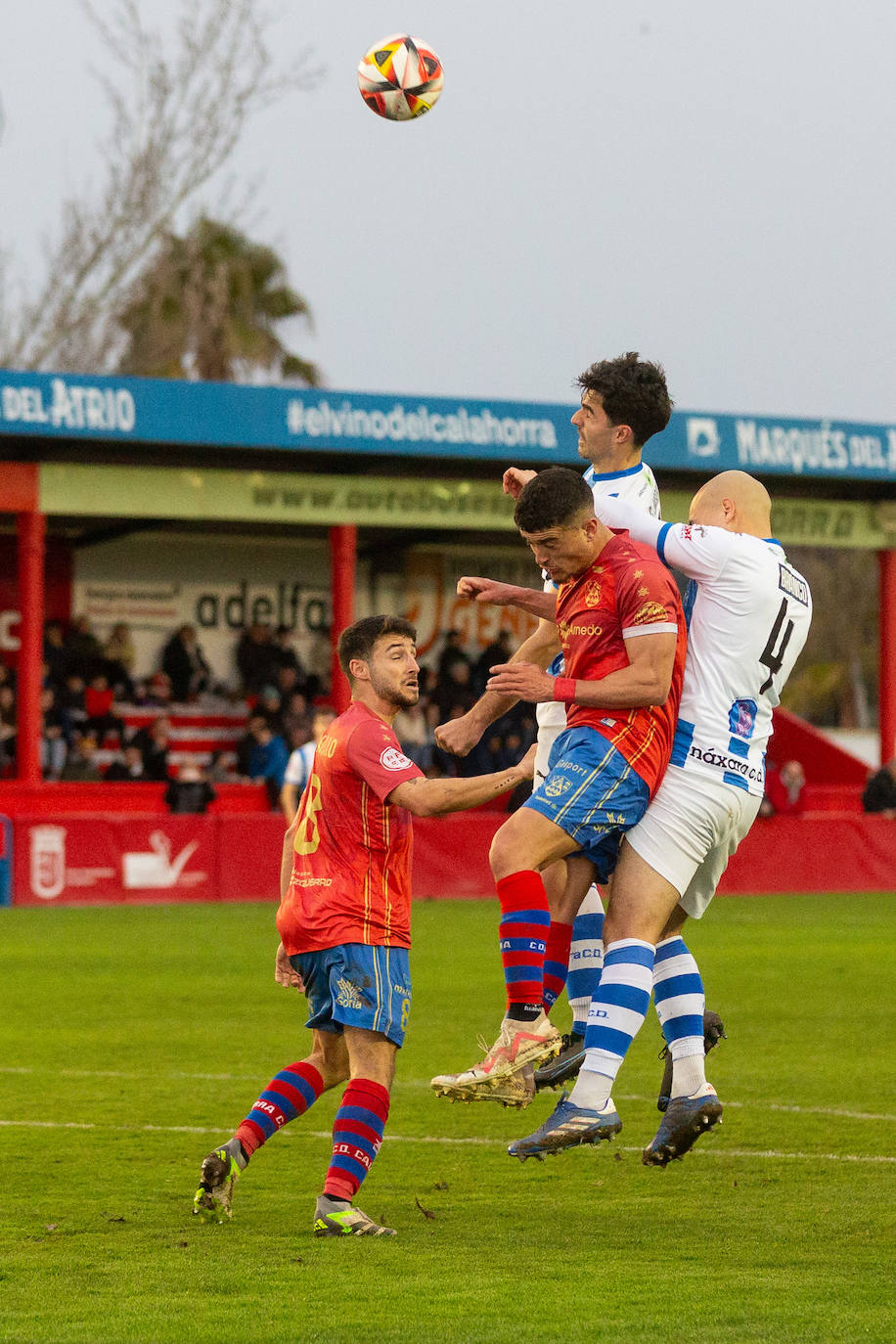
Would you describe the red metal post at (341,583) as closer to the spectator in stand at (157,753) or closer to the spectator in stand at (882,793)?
the spectator in stand at (157,753)

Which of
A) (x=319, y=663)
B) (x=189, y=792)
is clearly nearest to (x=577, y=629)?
(x=189, y=792)

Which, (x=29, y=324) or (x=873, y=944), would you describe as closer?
(x=873, y=944)

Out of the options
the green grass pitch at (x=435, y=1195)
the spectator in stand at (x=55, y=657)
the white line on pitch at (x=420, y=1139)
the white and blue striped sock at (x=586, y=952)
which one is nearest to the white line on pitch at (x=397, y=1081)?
the green grass pitch at (x=435, y=1195)

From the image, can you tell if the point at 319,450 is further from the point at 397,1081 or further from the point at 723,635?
the point at 723,635

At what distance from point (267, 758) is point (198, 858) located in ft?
12.1

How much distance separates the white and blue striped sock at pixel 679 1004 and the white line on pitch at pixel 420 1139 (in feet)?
4.61

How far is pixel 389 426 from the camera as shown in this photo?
2578 centimetres

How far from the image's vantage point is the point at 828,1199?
23.4 ft

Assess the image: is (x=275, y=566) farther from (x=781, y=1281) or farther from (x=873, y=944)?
(x=781, y=1281)

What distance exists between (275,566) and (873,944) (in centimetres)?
1408

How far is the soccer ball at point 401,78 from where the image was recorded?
10641 mm

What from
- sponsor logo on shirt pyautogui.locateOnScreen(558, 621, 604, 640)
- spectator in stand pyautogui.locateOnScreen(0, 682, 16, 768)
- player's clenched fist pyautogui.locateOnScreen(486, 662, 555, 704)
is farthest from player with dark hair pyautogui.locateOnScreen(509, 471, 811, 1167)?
spectator in stand pyautogui.locateOnScreen(0, 682, 16, 768)

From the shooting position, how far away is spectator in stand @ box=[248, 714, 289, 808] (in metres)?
24.7

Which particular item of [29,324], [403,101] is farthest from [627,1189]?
[29,324]
